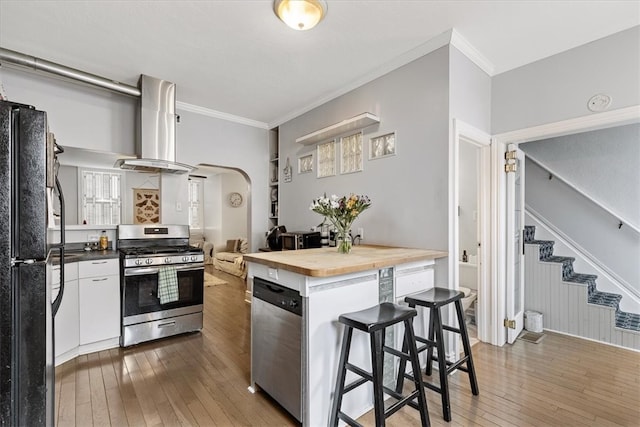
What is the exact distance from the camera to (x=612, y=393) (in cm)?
216

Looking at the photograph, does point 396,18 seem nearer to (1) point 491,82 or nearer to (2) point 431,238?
(1) point 491,82

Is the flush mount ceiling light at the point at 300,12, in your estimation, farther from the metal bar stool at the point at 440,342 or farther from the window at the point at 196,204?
the window at the point at 196,204

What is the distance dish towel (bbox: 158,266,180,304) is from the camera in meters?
3.08

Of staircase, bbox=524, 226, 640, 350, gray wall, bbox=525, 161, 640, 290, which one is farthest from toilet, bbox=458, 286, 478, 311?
gray wall, bbox=525, 161, 640, 290

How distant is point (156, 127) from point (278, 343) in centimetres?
289

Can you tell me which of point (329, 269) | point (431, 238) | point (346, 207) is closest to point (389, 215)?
point (431, 238)

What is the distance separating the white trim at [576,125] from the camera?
232 cm

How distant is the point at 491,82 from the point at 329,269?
282cm

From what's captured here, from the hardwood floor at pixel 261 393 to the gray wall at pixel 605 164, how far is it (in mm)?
1702

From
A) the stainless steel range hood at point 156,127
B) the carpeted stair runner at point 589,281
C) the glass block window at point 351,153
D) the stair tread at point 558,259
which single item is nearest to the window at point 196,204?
the stainless steel range hood at point 156,127

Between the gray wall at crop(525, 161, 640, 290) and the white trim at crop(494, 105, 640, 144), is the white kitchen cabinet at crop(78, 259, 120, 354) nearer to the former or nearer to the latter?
the white trim at crop(494, 105, 640, 144)

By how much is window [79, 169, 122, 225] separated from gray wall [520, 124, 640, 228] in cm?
659

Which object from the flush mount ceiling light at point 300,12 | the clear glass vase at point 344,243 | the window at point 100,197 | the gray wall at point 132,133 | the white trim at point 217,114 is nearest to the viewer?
the flush mount ceiling light at point 300,12

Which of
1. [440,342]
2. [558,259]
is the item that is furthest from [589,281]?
[440,342]
